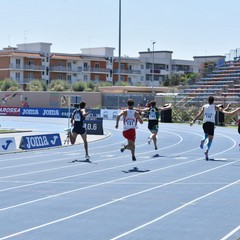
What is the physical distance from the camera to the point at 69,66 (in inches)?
4313

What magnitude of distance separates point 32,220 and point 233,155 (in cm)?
1406

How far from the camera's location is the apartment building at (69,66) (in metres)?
105

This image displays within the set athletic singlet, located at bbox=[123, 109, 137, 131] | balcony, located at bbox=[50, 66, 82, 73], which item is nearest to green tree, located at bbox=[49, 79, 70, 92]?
balcony, located at bbox=[50, 66, 82, 73]

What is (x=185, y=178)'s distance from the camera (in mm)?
16344

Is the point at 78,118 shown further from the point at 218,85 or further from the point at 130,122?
the point at 218,85

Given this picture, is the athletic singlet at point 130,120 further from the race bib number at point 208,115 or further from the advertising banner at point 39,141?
the advertising banner at point 39,141

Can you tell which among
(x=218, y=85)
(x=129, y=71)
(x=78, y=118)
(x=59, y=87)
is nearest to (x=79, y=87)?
(x=59, y=87)

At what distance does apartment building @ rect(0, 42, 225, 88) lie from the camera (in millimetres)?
104875

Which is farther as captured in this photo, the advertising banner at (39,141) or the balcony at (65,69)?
the balcony at (65,69)

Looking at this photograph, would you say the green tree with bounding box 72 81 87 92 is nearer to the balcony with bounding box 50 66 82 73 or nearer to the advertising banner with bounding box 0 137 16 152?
the balcony with bounding box 50 66 82 73

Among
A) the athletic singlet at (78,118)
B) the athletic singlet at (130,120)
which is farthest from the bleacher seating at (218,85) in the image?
the athletic singlet at (130,120)

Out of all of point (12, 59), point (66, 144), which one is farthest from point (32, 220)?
point (12, 59)

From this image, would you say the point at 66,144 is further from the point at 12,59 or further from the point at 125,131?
the point at 12,59

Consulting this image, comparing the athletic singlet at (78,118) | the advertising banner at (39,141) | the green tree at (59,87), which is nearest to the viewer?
the athletic singlet at (78,118)
